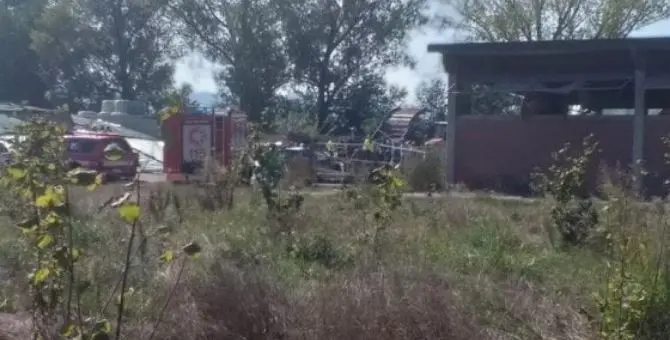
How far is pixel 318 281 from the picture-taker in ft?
29.1

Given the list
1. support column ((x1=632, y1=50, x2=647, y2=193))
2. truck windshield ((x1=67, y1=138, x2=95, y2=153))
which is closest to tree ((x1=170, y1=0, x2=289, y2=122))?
truck windshield ((x1=67, y1=138, x2=95, y2=153))

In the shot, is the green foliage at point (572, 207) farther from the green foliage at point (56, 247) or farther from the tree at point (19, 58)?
the tree at point (19, 58)

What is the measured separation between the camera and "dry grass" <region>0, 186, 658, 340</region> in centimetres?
730

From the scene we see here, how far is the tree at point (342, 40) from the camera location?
5000 centimetres

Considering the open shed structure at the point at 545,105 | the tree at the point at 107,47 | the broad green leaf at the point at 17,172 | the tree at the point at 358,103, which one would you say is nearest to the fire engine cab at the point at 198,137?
the open shed structure at the point at 545,105

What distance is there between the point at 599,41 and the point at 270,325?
22824 millimetres

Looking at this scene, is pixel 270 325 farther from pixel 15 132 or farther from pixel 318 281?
pixel 15 132

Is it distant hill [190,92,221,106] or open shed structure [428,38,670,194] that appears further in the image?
distant hill [190,92,221,106]

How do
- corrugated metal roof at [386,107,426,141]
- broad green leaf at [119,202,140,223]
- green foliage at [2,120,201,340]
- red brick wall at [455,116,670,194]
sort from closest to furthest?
broad green leaf at [119,202,140,223]
green foliage at [2,120,201,340]
red brick wall at [455,116,670,194]
corrugated metal roof at [386,107,426,141]

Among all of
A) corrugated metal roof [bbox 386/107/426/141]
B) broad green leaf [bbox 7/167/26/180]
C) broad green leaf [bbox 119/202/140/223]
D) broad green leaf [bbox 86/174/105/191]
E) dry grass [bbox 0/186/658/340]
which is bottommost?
dry grass [bbox 0/186/658/340]

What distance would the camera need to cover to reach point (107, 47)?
5756cm

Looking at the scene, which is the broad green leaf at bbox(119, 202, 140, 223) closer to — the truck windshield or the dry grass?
the dry grass

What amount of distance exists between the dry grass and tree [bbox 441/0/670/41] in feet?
120

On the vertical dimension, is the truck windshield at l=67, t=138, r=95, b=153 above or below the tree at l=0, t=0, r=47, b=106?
below
